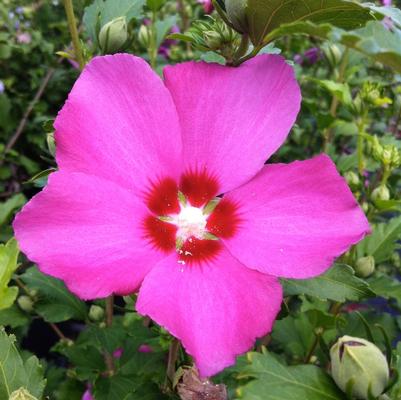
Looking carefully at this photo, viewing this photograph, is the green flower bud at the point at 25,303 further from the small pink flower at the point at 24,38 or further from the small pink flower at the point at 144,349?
the small pink flower at the point at 24,38

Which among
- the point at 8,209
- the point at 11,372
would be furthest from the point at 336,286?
the point at 8,209

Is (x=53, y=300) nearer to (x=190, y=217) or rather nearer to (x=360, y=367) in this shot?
(x=190, y=217)

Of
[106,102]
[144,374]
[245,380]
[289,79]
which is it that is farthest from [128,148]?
[144,374]

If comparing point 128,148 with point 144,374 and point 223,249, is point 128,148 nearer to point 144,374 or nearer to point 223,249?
point 223,249

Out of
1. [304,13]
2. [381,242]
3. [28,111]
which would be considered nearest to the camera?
[304,13]

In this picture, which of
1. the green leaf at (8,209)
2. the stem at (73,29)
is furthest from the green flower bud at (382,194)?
the green leaf at (8,209)

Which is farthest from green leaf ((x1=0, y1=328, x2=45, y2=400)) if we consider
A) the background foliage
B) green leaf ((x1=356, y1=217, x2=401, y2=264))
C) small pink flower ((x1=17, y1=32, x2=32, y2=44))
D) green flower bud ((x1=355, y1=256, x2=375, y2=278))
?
small pink flower ((x1=17, y1=32, x2=32, y2=44))
